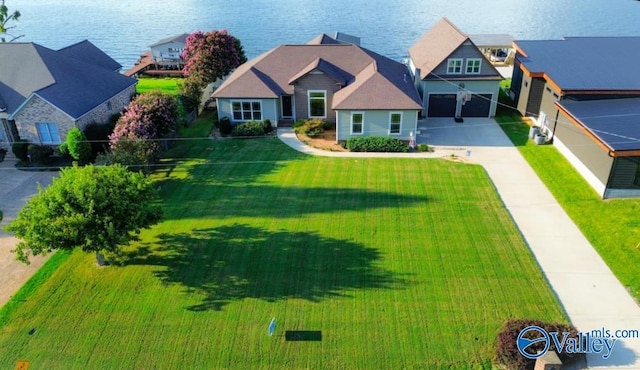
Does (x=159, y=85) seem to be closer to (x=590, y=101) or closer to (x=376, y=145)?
(x=376, y=145)

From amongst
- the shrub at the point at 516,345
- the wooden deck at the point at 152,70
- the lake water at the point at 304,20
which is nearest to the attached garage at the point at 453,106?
the shrub at the point at 516,345

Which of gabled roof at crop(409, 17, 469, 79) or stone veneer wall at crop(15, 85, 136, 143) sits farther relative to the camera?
gabled roof at crop(409, 17, 469, 79)

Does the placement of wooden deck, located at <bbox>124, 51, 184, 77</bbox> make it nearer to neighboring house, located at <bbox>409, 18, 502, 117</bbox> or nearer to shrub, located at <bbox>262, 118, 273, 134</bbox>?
shrub, located at <bbox>262, 118, 273, 134</bbox>

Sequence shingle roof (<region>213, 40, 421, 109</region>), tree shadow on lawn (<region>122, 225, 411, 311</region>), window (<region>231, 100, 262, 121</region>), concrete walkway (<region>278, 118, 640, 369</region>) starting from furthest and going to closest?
1. window (<region>231, 100, 262, 121</region>)
2. shingle roof (<region>213, 40, 421, 109</region>)
3. tree shadow on lawn (<region>122, 225, 411, 311</region>)
4. concrete walkway (<region>278, 118, 640, 369</region>)

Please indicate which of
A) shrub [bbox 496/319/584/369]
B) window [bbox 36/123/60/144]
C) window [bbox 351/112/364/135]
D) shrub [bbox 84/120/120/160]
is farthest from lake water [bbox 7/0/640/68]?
shrub [bbox 496/319/584/369]

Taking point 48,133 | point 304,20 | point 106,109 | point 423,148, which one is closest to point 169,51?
point 106,109

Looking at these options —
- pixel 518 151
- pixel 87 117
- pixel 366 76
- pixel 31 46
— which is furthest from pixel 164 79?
pixel 518 151

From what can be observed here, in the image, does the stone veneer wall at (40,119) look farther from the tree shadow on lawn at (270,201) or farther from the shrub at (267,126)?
the shrub at (267,126)
